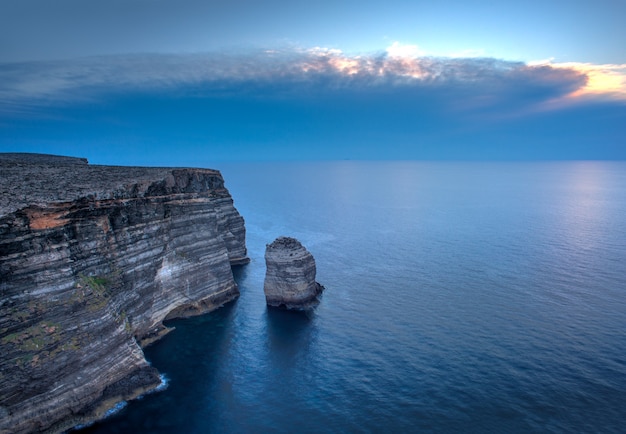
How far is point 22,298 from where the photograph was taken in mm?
27062

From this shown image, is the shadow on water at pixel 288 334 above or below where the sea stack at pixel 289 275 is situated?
below

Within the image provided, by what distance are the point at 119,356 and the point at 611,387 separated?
41556mm

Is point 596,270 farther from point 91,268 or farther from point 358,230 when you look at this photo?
point 91,268

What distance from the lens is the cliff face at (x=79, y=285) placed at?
26688 millimetres

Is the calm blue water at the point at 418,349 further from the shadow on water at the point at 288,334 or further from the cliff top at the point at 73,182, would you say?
the cliff top at the point at 73,182

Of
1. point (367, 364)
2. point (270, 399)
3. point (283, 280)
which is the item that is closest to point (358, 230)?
point (283, 280)

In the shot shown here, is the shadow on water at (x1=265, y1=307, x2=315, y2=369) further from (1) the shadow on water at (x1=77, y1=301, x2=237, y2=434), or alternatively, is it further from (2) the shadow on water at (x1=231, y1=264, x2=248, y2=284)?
(2) the shadow on water at (x1=231, y1=264, x2=248, y2=284)

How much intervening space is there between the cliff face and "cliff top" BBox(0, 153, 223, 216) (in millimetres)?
103

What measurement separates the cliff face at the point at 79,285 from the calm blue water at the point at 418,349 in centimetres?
343

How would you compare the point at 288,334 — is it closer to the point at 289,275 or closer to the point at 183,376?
the point at 289,275

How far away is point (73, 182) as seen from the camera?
35.0 metres

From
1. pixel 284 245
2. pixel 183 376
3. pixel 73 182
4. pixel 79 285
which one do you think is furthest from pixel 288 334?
pixel 73 182

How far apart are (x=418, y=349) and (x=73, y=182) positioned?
36879 millimetres

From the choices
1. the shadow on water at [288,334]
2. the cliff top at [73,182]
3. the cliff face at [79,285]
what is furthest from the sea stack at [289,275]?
the cliff top at [73,182]
